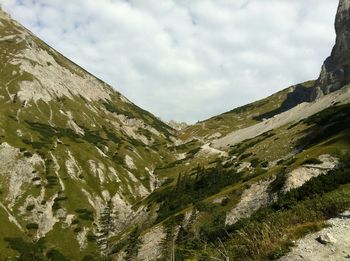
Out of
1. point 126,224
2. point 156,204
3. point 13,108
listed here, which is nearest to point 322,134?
point 156,204

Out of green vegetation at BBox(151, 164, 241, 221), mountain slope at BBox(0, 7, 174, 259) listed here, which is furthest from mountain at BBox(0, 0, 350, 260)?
green vegetation at BBox(151, 164, 241, 221)

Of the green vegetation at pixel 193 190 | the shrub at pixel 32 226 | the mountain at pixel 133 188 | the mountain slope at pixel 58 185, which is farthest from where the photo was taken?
the mountain slope at pixel 58 185

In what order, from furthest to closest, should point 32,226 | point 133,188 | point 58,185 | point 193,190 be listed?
point 133,188
point 58,185
point 193,190
point 32,226

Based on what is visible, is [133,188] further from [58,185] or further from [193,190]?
[193,190]

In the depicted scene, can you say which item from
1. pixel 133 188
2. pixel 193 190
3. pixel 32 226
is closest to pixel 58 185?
pixel 32 226

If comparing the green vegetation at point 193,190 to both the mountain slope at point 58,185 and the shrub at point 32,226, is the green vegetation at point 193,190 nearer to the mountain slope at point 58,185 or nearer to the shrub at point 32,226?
the mountain slope at point 58,185

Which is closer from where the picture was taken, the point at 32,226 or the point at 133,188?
the point at 32,226

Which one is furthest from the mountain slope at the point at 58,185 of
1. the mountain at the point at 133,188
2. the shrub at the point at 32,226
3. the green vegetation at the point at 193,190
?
the green vegetation at the point at 193,190

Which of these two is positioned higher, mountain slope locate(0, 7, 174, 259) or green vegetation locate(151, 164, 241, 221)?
mountain slope locate(0, 7, 174, 259)

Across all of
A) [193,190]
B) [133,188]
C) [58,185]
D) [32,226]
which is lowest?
[193,190]

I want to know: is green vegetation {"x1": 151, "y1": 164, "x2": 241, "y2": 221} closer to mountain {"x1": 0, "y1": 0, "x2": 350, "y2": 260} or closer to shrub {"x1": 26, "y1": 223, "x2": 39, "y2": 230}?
mountain {"x1": 0, "y1": 0, "x2": 350, "y2": 260}

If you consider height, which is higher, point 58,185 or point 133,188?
point 58,185

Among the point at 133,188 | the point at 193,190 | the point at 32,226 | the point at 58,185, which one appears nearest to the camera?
the point at 32,226

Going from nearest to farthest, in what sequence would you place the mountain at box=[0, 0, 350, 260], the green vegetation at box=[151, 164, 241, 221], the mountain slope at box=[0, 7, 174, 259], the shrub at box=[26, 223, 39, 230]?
the mountain at box=[0, 0, 350, 260] < the green vegetation at box=[151, 164, 241, 221] < the shrub at box=[26, 223, 39, 230] < the mountain slope at box=[0, 7, 174, 259]
